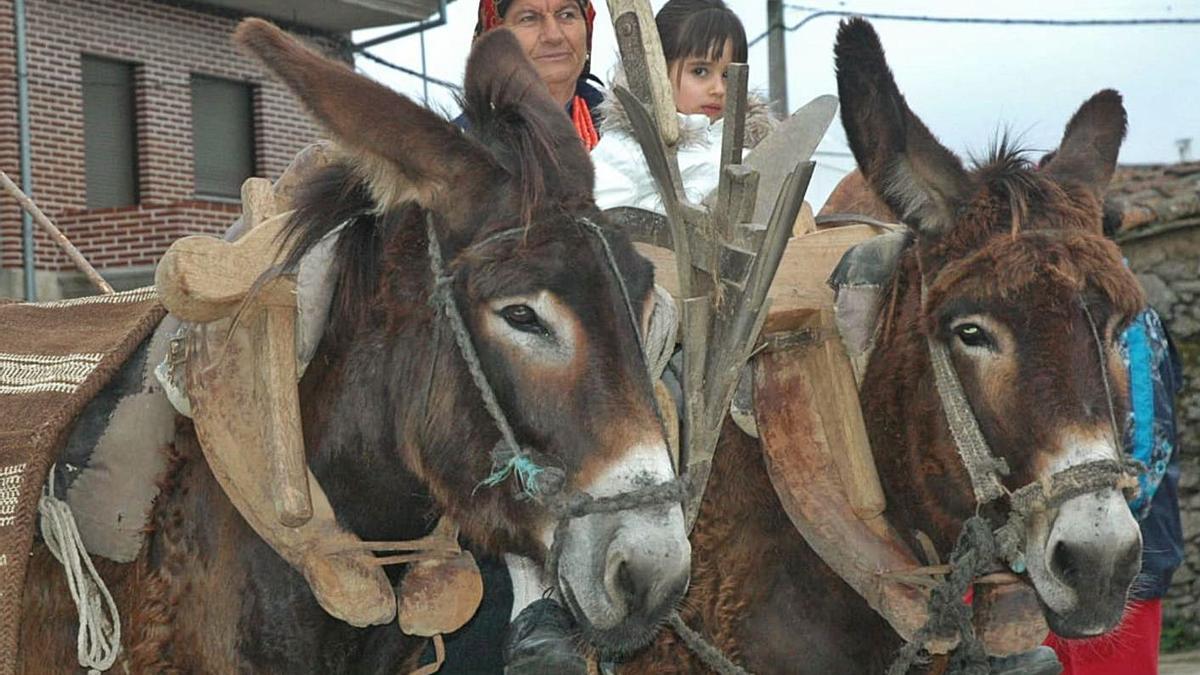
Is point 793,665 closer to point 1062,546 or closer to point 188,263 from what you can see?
point 1062,546

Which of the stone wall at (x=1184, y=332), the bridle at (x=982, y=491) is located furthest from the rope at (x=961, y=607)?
the stone wall at (x=1184, y=332)

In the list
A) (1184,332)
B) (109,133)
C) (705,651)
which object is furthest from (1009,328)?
(109,133)

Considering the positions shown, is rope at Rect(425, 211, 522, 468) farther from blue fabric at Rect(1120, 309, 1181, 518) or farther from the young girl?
blue fabric at Rect(1120, 309, 1181, 518)

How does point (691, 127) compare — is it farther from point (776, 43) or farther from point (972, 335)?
point (776, 43)

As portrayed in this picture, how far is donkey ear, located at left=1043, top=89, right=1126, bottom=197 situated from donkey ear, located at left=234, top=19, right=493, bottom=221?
154cm

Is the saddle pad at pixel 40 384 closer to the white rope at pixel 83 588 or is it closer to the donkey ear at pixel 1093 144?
the white rope at pixel 83 588

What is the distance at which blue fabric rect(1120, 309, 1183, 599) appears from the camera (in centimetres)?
448

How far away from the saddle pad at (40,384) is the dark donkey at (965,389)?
4.75 feet

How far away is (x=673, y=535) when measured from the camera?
267cm

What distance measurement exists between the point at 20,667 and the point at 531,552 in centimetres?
114

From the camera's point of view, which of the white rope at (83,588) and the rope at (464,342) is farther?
the white rope at (83,588)

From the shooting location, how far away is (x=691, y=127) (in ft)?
13.7

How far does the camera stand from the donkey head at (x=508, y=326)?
271 cm

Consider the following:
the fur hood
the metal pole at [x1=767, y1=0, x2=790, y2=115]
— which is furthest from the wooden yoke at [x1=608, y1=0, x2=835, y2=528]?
the metal pole at [x1=767, y1=0, x2=790, y2=115]
